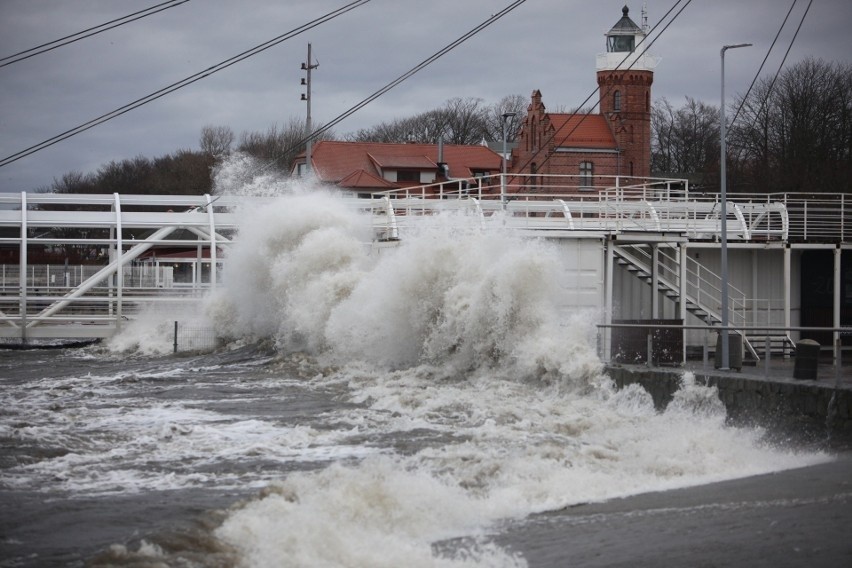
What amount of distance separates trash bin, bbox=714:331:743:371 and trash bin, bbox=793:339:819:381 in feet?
10.1

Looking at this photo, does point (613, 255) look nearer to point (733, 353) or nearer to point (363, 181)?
point (733, 353)

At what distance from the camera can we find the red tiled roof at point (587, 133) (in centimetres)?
7112

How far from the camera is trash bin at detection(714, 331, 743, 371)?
60.9ft

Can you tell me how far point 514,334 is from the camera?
69.2 ft

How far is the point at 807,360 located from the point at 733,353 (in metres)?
3.99

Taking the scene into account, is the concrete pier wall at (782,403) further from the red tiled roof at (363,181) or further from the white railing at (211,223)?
the red tiled roof at (363,181)

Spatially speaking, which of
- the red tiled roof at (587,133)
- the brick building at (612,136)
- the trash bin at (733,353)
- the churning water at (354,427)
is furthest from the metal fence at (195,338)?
the red tiled roof at (587,133)

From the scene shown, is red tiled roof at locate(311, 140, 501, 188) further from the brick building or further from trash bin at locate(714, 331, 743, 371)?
trash bin at locate(714, 331, 743, 371)

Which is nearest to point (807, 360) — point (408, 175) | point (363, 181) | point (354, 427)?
point (354, 427)

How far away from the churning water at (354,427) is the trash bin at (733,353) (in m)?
2.05

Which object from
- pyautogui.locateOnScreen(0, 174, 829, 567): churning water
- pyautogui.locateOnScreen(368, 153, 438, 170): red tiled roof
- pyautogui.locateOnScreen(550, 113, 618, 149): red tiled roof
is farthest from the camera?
pyautogui.locateOnScreen(368, 153, 438, 170): red tiled roof

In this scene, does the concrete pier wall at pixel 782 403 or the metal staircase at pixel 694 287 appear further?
the metal staircase at pixel 694 287

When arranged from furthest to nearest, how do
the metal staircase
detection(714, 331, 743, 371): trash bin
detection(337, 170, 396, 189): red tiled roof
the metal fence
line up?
detection(337, 170, 396, 189): red tiled roof < the metal fence < the metal staircase < detection(714, 331, 743, 371): trash bin

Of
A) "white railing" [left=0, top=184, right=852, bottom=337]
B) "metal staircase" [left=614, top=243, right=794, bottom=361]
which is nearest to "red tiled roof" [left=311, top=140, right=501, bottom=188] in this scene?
"white railing" [left=0, top=184, right=852, bottom=337]
